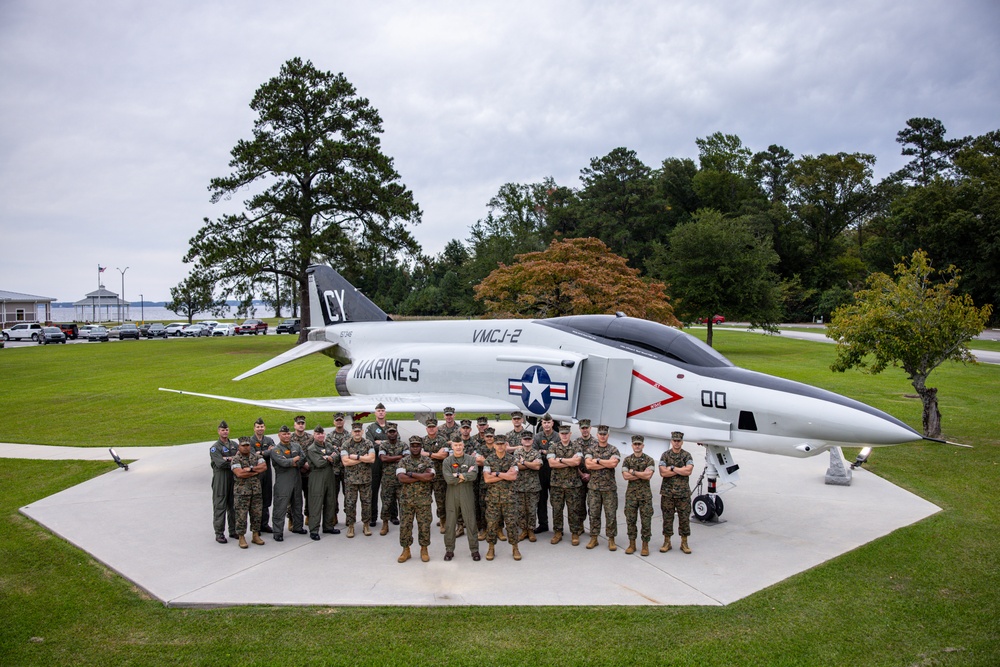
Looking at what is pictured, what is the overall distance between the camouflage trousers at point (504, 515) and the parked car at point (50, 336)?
50.0m

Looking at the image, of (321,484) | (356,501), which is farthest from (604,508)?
(321,484)

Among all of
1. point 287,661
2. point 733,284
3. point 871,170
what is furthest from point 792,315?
point 287,661

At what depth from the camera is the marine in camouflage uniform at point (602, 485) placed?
7.93 meters

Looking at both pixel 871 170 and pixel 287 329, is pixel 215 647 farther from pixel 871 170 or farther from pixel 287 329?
pixel 871 170

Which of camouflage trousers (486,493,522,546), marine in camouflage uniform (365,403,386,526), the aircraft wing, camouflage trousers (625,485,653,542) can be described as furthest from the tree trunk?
marine in camouflage uniform (365,403,386,526)

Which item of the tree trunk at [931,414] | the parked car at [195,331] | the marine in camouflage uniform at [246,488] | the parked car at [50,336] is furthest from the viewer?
the parked car at [195,331]

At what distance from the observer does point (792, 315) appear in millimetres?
66625

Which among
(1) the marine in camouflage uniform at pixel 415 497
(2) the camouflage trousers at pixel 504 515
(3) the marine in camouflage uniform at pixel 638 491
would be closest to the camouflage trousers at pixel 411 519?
(1) the marine in camouflage uniform at pixel 415 497

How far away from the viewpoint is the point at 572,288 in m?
21.2

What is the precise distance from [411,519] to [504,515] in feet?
3.75

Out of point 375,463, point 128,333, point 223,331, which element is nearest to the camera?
point 375,463

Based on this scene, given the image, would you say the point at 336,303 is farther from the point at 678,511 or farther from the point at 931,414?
the point at 931,414

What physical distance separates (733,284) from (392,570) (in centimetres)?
3126

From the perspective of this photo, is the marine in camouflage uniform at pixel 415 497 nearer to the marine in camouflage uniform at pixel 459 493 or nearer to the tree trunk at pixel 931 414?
the marine in camouflage uniform at pixel 459 493
